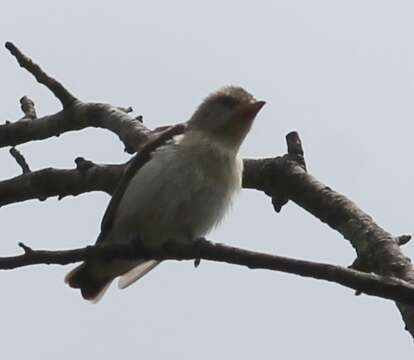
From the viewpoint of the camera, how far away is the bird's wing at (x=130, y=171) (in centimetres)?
661

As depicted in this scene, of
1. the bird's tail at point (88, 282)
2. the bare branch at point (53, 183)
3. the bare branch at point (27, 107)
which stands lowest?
the bird's tail at point (88, 282)

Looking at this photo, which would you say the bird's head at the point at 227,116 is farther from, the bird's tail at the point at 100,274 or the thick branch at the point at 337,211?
the bird's tail at the point at 100,274

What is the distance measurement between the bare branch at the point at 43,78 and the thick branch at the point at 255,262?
2598 millimetres

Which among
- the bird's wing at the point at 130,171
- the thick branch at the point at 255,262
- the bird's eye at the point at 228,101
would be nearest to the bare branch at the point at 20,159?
the bird's wing at the point at 130,171

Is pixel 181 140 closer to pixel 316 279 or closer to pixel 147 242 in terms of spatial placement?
pixel 147 242

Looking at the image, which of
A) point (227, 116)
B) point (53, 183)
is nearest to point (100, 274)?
point (53, 183)

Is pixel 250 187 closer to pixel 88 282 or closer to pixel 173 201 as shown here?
pixel 173 201

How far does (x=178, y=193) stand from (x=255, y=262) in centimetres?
175

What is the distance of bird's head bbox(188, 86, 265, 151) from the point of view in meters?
6.78

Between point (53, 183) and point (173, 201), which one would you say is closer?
point (173, 201)

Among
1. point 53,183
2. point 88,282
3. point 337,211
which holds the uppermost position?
point 337,211

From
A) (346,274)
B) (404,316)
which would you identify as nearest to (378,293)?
(346,274)

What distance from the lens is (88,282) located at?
22.3 feet

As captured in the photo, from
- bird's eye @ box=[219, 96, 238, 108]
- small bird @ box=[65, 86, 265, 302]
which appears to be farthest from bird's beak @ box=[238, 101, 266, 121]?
bird's eye @ box=[219, 96, 238, 108]
